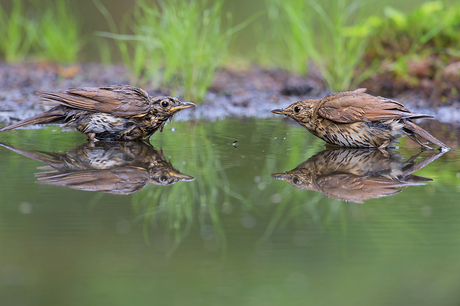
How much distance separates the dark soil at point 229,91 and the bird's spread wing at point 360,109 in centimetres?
93

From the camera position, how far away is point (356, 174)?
12.4 feet

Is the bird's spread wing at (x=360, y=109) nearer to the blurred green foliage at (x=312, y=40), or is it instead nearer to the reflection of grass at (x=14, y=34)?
the blurred green foliage at (x=312, y=40)

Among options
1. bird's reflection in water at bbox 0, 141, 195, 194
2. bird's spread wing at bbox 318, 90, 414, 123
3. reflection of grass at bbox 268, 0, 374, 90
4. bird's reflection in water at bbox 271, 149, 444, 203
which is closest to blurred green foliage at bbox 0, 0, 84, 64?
reflection of grass at bbox 268, 0, 374, 90

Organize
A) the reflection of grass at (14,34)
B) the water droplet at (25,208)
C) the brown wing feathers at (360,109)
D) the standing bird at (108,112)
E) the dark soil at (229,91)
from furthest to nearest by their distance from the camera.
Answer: the reflection of grass at (14,34)
the dark soil at (229,91)
the standing bird at (108,112)
the brown wing feathers at (360,109)
the water droplet at (25,208)

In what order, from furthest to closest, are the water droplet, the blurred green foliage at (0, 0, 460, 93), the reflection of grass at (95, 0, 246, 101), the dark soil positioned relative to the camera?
the blurred green foliage at (0, 0, 460, 93) < the reflection of grass at (95, 0, 246, 101) < the dark soil < the water droplet

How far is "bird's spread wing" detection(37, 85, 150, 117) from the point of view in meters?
5.33

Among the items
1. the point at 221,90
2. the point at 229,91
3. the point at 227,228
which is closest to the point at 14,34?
the point at 221,90

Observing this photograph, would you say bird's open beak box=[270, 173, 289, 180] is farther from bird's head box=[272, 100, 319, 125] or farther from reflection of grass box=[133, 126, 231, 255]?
bird's head box=[272, 100, 319, 125]

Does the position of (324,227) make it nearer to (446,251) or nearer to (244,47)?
(446,251)

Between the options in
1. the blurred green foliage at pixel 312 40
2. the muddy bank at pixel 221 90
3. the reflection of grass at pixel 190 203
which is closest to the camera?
the reflection of grass at pixel 190 203

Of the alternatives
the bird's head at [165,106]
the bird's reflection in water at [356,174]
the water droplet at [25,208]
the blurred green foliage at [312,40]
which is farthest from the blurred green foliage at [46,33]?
the water droplet at [25,208]

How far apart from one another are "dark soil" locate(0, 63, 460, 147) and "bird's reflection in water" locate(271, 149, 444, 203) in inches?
60.0

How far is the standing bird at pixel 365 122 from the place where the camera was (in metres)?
4.95

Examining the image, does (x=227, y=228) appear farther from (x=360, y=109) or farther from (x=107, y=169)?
(x=360, y=109)
